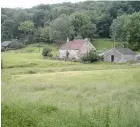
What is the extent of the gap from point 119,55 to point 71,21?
5.03 meters

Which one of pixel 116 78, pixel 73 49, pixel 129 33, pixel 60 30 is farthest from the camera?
pixel 73 49

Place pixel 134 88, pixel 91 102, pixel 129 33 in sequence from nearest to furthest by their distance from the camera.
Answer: pixel 91 102, pixel 134 88, pixel 129 33

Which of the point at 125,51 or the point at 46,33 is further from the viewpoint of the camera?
the point at 125,51

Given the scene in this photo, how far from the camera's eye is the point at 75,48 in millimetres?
27438

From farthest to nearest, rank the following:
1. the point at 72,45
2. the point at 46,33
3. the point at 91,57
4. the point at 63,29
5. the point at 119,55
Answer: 1. the point at 72,45
2. the point at 63,29
3. the point at 119,55
4. the point at 91,57
5. the point at 46,33

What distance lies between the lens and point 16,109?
18.2 feet

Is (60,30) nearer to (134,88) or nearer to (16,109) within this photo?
(134,88)

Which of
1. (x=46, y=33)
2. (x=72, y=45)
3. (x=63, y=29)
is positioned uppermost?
(x=63, y=29)

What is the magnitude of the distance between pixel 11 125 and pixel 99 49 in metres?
21.8

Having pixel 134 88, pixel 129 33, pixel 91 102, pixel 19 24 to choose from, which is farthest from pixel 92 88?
pixel 129 33

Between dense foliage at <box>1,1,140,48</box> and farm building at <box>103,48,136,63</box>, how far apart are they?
54.4 inches

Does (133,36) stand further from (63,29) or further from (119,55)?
(63,29)

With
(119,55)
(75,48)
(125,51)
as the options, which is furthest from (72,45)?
(125,51)

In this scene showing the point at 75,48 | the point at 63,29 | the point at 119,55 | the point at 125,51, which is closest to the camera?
the point at 125,51
